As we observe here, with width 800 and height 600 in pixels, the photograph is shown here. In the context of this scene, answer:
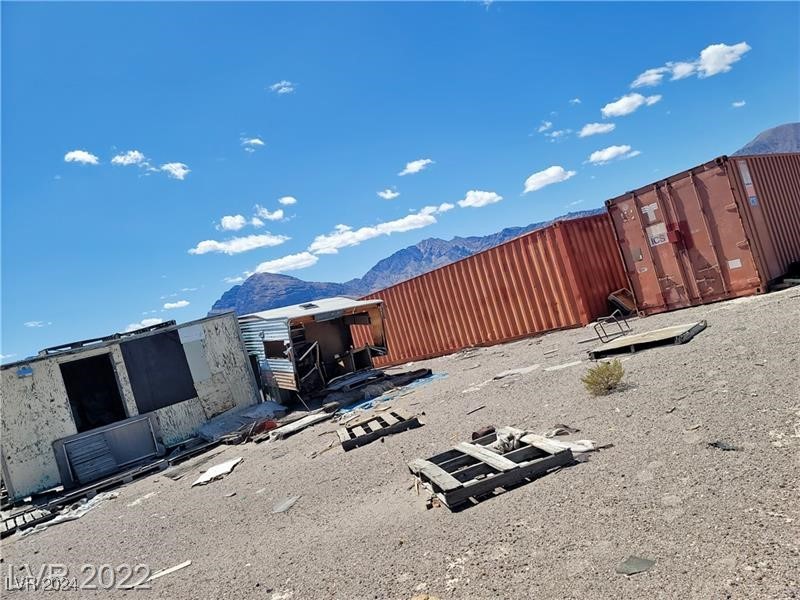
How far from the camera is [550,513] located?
3.59 meters

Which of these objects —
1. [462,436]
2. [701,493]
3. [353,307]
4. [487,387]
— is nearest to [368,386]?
[353,307]

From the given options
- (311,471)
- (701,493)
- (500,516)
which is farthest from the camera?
(311,471)

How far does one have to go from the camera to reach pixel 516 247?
13.8 metres

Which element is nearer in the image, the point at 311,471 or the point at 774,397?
the point at 774,397

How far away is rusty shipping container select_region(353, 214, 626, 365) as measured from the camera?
12.7 metres

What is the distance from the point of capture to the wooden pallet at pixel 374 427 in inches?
294

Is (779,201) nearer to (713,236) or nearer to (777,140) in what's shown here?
(713,236)

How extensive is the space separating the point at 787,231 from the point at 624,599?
450 inches

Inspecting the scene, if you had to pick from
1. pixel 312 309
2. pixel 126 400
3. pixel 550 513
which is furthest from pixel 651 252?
pixel 126 400

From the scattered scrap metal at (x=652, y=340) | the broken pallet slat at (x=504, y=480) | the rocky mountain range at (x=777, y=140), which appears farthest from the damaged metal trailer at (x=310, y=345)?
the rocky mountain range at (x=777, y=140)

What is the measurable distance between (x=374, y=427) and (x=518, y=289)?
7.14 metres

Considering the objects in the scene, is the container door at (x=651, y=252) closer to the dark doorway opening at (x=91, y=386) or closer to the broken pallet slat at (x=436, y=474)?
the broken pallet slat at (x=436, y=474)

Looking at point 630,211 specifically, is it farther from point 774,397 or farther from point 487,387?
point 774,397

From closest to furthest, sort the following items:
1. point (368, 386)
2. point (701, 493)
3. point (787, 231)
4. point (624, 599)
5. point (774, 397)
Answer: point (624, 599), point (701, 493), point (774, 397), point (787, 231), point (368, 386)
